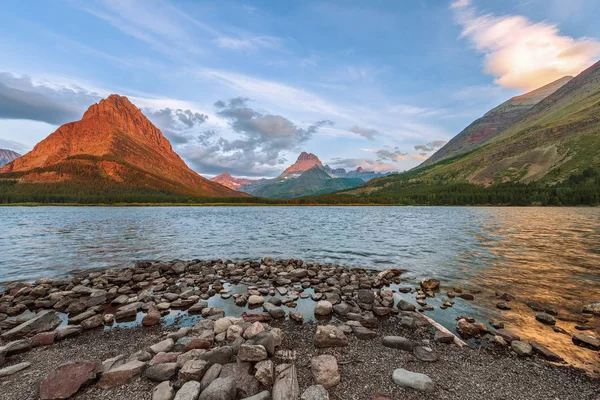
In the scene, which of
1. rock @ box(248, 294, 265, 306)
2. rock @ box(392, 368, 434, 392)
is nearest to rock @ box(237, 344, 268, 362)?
rock @ box(392, 368, 434, 392)

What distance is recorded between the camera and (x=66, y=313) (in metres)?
13.9

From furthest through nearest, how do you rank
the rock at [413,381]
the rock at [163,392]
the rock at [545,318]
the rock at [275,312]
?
the rock at [275,312], the rock at [545,318], the rock at [413,381], the rock at [163,392]

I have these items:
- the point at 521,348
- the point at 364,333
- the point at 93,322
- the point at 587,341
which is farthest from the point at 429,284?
the point at 93,322

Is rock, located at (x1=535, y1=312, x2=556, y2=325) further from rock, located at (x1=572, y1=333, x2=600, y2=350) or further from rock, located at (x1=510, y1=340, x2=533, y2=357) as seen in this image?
rock, located at (x1=510, y1=340, x2=533, y2=357)

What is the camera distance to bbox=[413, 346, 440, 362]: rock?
9196 millimetres

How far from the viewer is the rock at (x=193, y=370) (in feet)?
26.0

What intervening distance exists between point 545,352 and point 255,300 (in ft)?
42.4

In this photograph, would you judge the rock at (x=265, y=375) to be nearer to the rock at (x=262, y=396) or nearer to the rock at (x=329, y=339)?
the rock at (x=262, y=396)

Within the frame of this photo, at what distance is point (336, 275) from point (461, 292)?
27.7 feet

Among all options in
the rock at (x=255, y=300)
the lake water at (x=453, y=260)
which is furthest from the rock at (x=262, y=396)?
the lake water at (x=453, y=260)

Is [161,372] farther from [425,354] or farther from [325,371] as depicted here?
[425,354]

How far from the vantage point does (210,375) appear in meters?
7.88

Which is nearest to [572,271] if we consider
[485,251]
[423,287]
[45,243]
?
[485,251]

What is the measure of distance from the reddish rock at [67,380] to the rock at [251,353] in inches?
167
